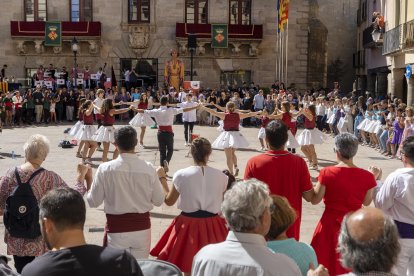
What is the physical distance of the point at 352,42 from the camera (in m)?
46.1

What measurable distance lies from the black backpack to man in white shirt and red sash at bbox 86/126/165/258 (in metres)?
0.61

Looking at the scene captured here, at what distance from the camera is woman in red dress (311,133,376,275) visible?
20.2ft

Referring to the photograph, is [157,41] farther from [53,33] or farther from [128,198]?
[128,198]

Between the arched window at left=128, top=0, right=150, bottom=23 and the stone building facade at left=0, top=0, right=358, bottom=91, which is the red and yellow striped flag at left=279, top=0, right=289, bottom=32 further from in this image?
the arched window at left=128, top=0, right=150, bottom=23

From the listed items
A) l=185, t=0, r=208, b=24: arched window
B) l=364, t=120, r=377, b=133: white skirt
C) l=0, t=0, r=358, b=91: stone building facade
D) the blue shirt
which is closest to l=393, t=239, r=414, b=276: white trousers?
the blue shirt

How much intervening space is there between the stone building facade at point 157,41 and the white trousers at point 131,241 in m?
30.5

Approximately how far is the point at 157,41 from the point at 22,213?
31219 millimetres

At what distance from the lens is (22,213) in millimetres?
5773

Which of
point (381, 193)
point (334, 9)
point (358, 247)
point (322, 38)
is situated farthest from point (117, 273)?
point (334, 9)

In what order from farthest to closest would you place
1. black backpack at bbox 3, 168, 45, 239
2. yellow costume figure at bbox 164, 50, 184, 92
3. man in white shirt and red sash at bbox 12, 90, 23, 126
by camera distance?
yellow costume figure at bbox 164, 50, 184, 92 < man in white shirt and red sash at bbox 12, 90, 23, 126 < black backpack at bbox 3, 168, 45, 239

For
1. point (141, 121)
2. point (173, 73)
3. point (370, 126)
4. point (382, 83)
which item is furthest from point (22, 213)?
point (382, 83)

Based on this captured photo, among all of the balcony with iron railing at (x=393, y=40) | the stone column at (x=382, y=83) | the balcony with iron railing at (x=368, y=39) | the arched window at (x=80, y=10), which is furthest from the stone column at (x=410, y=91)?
the arched window at (x=80, y=10)

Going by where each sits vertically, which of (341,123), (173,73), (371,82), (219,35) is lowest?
(341,123)

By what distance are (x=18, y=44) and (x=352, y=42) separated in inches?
893
